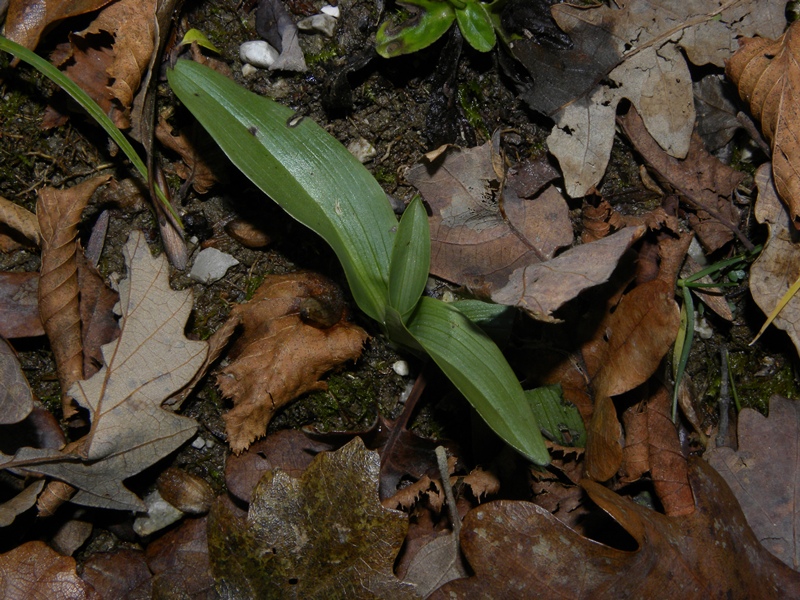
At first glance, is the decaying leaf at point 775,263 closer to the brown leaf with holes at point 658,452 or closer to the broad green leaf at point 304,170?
the brown leaf with holes at point 658,452

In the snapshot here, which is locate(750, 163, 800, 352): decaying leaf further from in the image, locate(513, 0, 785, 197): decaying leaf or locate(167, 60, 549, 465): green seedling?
locate(167, 60, 549, 465): green seedling

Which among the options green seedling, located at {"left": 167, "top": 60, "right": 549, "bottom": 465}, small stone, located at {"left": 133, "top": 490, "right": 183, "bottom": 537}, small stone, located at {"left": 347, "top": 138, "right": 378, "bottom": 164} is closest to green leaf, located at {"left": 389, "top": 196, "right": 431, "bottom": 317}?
green seedling, located at {"left": 167, "top": 60, "right": 549, "bottom": 465}

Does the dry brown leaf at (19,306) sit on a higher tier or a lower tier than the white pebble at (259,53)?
lower

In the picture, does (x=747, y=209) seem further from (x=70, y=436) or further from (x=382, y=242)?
(x=70, y=436)

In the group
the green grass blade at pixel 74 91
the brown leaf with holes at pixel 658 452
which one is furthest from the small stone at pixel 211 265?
the brown leaf with holes at pixel 658 452

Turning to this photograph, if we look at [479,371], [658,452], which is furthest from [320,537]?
[658,452]

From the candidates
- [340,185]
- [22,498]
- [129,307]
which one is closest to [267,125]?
[340,185]
